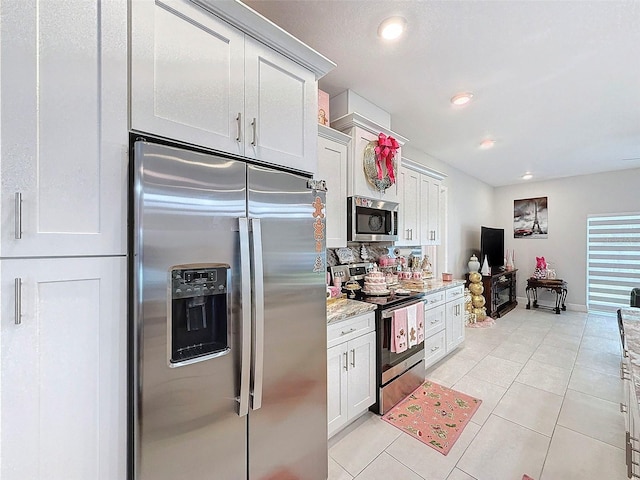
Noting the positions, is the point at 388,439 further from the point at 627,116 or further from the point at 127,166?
the point at 627,116

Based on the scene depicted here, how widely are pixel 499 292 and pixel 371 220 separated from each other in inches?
166

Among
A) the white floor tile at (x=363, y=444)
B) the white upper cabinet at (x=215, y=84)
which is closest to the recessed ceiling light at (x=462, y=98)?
the white upper cabinet at (x=215, y=84)

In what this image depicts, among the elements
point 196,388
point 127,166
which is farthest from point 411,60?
point 196,388

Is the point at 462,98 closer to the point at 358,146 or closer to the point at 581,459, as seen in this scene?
the point at 358,146

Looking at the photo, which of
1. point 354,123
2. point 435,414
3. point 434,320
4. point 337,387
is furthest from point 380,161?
point 435,414

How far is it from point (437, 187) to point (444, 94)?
62.1 inches

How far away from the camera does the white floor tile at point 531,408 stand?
2.13 metres

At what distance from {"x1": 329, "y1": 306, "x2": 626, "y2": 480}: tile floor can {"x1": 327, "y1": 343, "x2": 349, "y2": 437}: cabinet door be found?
195mm

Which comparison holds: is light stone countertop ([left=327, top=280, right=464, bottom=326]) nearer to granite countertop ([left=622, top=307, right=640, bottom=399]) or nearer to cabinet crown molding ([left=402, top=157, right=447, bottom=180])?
granite countertop ([left=622, top=307, right=640, bottom=399])

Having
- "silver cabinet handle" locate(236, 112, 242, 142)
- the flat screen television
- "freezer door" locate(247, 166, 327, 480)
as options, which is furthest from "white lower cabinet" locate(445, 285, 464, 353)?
"silver cabinet handle" locate(236, 112, 242, 142)

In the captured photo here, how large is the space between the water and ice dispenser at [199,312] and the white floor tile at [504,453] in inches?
70.4

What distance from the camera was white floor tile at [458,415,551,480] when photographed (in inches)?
66.3

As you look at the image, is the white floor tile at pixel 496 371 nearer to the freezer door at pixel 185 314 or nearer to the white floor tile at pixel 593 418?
the white floor tile at pixel 593 418

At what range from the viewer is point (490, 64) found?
84.3 inches
